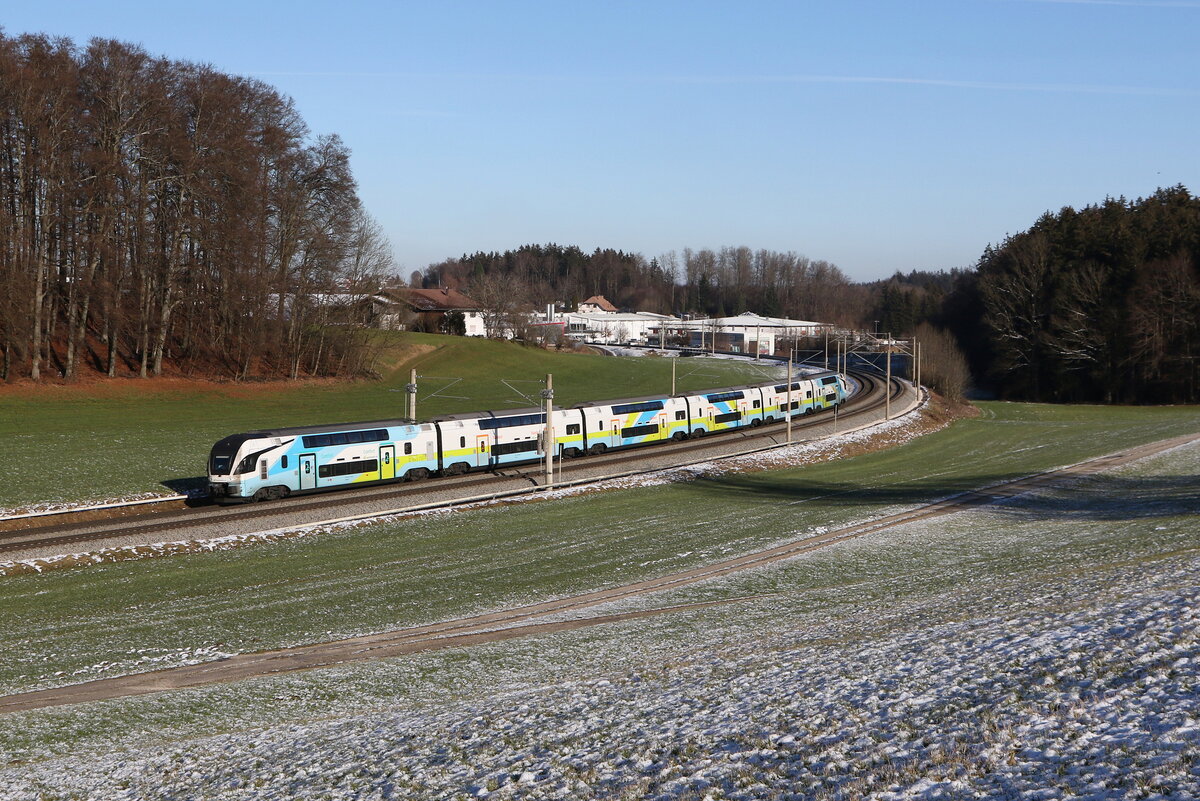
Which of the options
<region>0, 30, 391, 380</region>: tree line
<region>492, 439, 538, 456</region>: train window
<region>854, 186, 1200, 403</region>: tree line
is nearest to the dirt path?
<region>492, 439, 538, 456</region>: train window

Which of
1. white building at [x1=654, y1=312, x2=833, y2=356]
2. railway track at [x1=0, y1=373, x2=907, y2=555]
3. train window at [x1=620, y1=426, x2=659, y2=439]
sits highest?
white building at [x1=654, y1=312, x2=833, y2=356]

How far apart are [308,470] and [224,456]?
128 inches

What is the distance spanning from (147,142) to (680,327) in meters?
106

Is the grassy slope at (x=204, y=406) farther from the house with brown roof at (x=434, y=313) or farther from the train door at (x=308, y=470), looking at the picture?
the house with brown roof at (x=434, y=313)

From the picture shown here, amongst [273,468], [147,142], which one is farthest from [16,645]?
[147,142]

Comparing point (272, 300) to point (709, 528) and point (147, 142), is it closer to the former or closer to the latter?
point (147, 142)

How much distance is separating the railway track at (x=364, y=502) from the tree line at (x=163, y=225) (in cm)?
3241

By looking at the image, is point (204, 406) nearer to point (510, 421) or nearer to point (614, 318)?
point (510, 421)

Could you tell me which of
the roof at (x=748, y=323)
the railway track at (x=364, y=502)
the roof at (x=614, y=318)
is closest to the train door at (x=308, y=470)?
the railway track at (x=364, y=502)

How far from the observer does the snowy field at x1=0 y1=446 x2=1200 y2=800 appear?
1138 cm

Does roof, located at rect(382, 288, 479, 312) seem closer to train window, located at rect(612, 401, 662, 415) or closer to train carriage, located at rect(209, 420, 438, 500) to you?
train window, located at rect(612, 401, 662, 415)

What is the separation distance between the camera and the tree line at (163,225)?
63.3m

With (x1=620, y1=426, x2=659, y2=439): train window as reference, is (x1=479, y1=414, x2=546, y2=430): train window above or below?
above

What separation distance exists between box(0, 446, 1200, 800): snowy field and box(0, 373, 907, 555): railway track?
15682 mm
